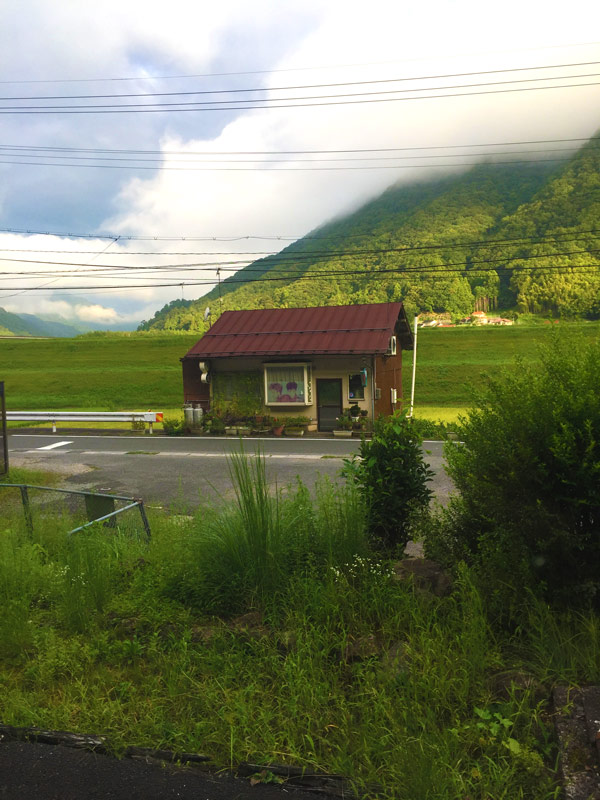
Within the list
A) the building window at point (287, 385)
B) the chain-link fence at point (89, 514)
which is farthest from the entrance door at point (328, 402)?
the chain-link fence at point (89, 514)

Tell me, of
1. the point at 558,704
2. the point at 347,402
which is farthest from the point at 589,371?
the point at 347,402

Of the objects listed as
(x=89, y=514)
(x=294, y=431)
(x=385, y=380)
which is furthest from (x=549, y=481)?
(x=385, y=380)

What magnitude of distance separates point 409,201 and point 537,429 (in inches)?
7079

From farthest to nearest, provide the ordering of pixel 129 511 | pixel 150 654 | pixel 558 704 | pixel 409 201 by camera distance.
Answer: pixel 409 201 → pixel 129 511 → pixel 150 654 → pixel 558 704

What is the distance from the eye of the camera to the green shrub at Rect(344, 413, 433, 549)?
5.54 metres

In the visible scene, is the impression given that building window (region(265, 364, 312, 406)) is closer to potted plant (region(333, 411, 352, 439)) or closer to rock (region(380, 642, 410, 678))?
potted plant (region(333, 411, 352, 439))

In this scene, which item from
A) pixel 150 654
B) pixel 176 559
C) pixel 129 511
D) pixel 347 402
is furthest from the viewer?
pixel 347 402

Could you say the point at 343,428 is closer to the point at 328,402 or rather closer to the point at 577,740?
the point at 328,402

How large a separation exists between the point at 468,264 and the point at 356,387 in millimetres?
79426

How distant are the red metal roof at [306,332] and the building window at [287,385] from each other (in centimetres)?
69

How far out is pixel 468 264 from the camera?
9562 cm

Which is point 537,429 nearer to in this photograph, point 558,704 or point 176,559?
point 558,704

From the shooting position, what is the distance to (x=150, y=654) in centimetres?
417

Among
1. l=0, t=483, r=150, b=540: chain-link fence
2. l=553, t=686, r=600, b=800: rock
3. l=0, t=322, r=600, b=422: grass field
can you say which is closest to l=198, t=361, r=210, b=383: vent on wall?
l=0, t=322, r=600, b=422: grass field
